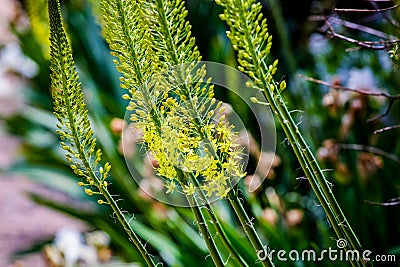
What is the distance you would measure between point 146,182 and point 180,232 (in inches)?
3.4

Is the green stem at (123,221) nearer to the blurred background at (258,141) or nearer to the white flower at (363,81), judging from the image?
the blurred background at (258,141)

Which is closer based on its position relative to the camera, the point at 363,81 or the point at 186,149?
the point at 186,149

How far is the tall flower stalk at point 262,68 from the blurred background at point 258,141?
94 millimetres

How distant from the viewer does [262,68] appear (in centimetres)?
30

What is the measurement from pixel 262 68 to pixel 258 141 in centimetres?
77

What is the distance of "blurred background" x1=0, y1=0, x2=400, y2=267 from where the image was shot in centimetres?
84


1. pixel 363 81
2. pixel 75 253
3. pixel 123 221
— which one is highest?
pixel 363 81

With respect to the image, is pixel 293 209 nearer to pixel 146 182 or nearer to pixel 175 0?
pixel 146 182

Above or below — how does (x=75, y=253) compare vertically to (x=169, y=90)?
below

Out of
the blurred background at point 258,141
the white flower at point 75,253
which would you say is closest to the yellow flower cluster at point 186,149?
the blurred background at point 258,141

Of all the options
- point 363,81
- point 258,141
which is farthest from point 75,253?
point 363,81

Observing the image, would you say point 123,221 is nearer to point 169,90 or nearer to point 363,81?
point 169,90

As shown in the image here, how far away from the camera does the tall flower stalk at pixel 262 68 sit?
0.95ft

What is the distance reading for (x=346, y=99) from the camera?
1.15 metres
